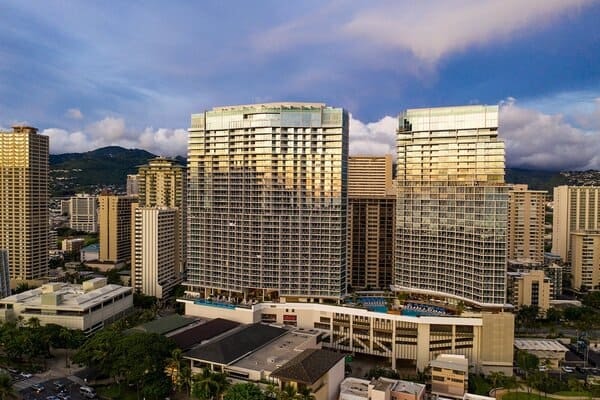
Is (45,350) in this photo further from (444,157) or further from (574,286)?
(574,286)

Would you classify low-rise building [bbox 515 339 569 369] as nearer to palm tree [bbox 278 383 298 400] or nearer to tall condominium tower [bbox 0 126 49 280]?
palm tree [bbox 278 383 298 400]

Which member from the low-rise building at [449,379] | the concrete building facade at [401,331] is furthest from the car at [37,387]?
the low-rise building at [449,379]

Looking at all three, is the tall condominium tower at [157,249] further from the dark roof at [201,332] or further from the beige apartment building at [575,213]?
the beige apartment building at [575,213]

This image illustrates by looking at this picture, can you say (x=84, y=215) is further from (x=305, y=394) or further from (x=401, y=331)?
(x=305, y=394)

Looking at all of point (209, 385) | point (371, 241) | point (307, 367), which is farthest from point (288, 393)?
point (371, 241)

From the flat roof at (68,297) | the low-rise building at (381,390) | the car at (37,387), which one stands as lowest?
the car at (37,387)

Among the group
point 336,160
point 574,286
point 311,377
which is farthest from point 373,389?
point 574,286
